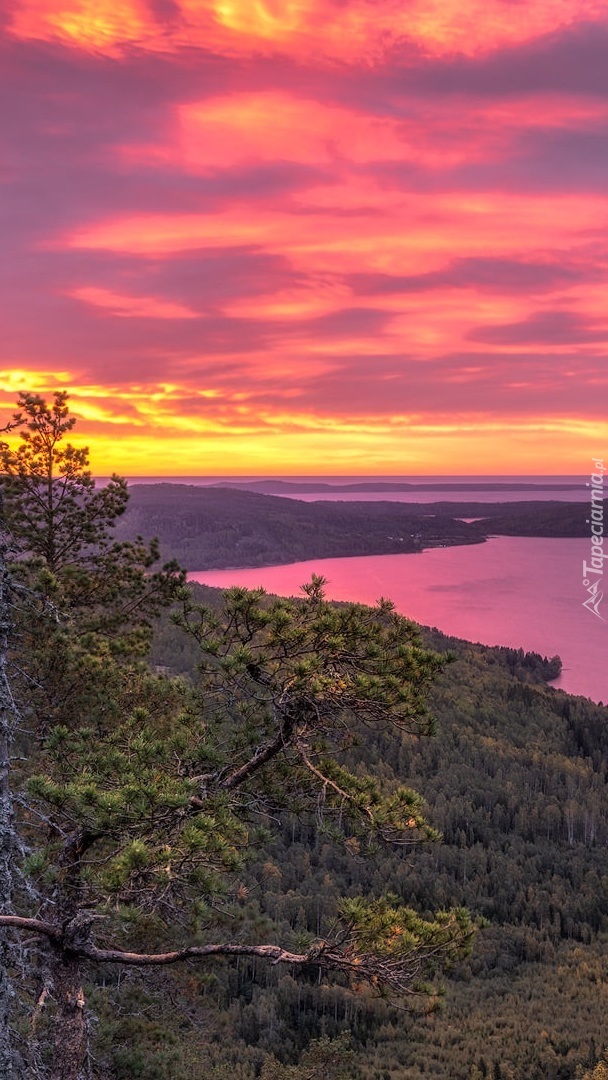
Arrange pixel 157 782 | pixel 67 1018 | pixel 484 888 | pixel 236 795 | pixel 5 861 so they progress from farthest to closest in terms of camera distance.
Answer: pixel 484 888, pixel 5 861, pixel 236 795, pixel 67 1018, pixel 157 782

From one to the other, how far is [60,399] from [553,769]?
140602mm

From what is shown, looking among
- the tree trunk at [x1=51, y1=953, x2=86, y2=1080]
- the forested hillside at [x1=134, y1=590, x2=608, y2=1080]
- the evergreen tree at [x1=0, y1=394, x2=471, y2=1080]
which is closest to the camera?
the evergreen tree at [x1=0, y1=394, x2=471, y2=1080]

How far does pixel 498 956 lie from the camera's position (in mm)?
99438

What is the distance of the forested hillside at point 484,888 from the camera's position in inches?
2916

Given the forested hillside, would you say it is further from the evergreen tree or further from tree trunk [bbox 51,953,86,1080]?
the evergreen tree

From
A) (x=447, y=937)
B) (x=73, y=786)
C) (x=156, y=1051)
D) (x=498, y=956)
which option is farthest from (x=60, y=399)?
(x=498, y=956)

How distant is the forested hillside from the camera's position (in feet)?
243

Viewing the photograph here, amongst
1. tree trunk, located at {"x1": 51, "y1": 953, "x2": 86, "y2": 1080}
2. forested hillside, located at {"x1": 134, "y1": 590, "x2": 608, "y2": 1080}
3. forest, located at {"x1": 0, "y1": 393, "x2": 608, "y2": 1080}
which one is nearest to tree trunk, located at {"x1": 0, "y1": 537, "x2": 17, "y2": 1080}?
forest, located at {"x1": 0, "y1": 393, "x2": 608, "y2": 1080}

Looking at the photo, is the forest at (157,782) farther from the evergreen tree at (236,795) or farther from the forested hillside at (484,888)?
the forested hillside at (484,888)

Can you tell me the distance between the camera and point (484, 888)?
112000 millimetres

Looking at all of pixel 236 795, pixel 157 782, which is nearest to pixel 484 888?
pixel 236 795

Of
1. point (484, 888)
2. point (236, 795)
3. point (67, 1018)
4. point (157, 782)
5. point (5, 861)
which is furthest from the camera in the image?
point (484, 888)

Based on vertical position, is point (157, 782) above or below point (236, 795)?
above

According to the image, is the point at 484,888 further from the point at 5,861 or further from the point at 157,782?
the point at 157,782
